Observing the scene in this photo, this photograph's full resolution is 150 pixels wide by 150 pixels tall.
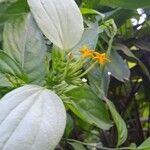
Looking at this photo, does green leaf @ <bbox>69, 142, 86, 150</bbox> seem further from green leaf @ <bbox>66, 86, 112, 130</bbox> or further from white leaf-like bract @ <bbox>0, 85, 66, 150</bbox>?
white leaf-like bract @ <bbox>0, 85, 66, 150</bbox>

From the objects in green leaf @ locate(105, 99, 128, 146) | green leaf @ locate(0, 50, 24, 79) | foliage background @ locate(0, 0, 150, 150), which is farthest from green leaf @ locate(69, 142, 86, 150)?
green leaf @ locate(0, 50, 24, 79)

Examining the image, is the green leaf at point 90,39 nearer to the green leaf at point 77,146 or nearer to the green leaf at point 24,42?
the green leaf at point 24,42

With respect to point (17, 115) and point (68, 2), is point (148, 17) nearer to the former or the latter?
point (68, 2)

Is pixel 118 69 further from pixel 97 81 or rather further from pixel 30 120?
pixel 30 120

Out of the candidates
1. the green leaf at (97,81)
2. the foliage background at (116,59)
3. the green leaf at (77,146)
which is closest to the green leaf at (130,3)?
the foliage background at (116,59)

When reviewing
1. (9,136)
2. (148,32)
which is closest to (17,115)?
(9,136)

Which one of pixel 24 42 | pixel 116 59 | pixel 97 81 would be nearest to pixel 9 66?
pixel 24 42
